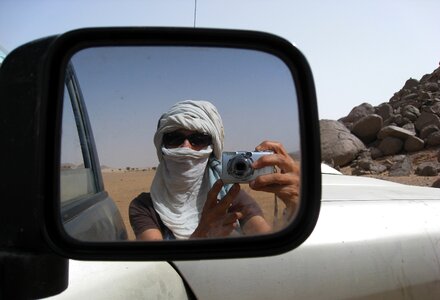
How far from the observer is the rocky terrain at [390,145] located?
20.3 m

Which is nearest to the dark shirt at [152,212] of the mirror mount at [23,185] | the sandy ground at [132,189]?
the sandy ground at [132,189]

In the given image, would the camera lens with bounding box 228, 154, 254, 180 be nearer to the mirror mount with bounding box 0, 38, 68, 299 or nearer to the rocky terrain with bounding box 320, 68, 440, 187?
the mirror mount with bounding box 0, 38, 68, 299

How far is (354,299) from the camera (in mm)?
2301

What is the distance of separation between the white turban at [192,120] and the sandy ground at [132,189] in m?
0.09

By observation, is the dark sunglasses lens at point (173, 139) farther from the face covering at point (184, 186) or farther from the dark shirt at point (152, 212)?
the dark shirt at point (152, 212)

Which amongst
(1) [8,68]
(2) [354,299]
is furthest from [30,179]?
(2) [354,299]

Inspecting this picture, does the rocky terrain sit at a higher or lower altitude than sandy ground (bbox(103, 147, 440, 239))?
lower

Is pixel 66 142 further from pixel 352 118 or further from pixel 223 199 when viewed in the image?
pixel 352 118

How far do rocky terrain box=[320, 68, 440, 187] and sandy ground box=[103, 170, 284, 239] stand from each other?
1755cm

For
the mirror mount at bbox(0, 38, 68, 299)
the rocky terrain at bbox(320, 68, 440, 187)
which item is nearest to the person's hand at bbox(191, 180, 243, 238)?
the mirror mount at bbox(0, 38, 68, 299)

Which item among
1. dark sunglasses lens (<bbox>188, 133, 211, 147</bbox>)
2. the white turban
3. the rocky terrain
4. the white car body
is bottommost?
the rocky terrain

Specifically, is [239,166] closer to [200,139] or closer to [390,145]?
[200,139]

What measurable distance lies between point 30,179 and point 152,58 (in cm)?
44

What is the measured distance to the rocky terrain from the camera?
20297mm
